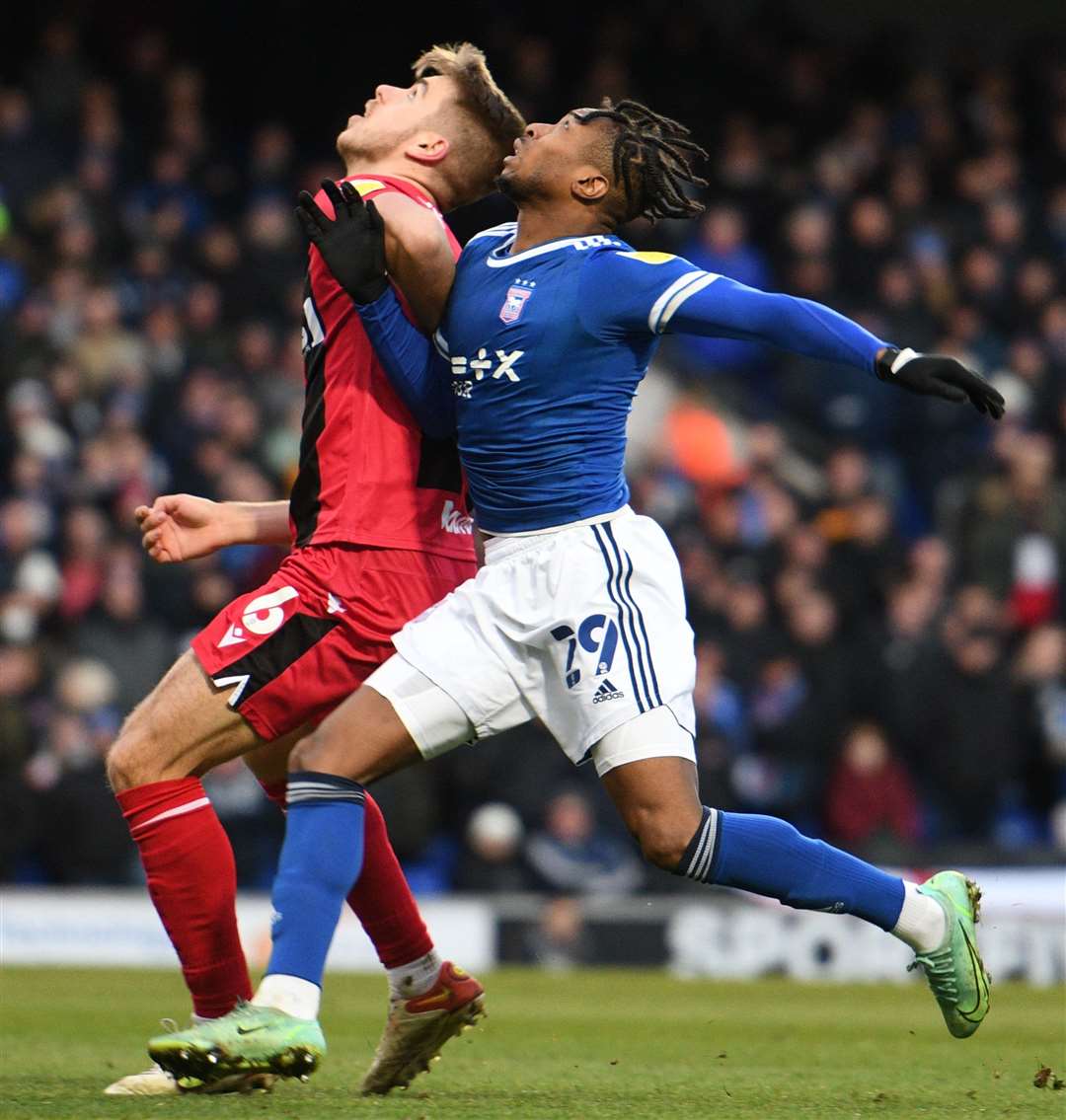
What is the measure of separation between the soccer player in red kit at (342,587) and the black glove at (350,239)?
44mm

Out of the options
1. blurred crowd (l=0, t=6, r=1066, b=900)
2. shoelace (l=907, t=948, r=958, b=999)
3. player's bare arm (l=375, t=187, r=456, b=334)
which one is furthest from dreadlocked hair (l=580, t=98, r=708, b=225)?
blurred crowd (l=0, t=6, r=1066, b=900)

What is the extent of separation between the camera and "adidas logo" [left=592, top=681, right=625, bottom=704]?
501 cm

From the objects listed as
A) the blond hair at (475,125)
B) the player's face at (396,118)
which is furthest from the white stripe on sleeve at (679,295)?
the player's face at (396,118)

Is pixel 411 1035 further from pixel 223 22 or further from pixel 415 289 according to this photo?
pixel 223 22

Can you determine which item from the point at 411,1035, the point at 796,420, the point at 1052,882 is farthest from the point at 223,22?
the point at 411,1035

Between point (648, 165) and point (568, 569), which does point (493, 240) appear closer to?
point (648, 165)

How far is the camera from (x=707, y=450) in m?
14.1

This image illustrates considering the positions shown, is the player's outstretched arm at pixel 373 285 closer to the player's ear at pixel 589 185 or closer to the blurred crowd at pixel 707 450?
the player's ear at pixel 589 185

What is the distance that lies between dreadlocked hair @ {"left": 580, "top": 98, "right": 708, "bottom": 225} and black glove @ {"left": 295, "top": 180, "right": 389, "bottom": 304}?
594 mm

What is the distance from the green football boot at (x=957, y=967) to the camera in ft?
17.3

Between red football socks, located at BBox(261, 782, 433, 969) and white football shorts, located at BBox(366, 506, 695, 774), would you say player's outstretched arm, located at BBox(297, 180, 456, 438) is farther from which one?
red football socks, located at BBox(261, 782, 433, 969)

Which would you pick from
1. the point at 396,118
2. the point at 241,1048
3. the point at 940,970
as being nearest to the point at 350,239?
the point at 396,118

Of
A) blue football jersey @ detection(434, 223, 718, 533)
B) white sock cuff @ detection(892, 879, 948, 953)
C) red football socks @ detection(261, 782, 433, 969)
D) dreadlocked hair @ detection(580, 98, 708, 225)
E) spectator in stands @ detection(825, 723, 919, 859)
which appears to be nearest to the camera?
blue football jersey @ detection(434, 223, 718, 533)

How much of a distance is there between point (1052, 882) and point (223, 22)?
9.30 m
